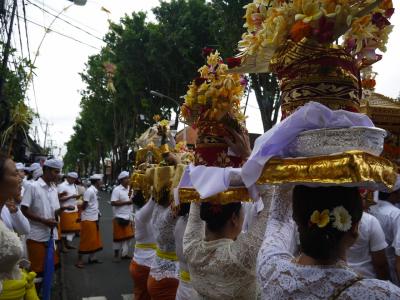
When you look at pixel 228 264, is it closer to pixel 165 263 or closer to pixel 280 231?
pixel 280 231

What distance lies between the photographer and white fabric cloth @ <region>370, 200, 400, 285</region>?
4.14 metres

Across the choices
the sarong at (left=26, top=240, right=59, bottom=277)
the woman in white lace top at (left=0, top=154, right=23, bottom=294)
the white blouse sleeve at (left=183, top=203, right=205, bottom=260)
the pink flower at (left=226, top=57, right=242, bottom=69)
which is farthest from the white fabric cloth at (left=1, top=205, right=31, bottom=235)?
the pink flower at (left=226, top=57, right=242, bottom=69)

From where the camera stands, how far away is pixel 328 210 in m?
1.67

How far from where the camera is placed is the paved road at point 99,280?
7804mm

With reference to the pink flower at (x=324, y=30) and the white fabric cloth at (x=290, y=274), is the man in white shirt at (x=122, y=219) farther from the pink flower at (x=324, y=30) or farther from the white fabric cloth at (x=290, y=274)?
the pink flower at (x=324, y=30)

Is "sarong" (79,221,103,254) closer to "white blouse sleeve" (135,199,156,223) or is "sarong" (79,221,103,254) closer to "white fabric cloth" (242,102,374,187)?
"white blouse sleeve" (135,199,156,223)

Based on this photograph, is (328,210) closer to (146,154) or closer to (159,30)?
(146,154)

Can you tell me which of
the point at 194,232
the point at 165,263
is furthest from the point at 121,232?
the point at 194,232

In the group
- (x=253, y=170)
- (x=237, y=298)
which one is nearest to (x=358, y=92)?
(x=253, y=170)

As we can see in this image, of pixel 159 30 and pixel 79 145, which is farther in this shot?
pixel 79 145

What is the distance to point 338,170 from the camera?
1.55 metres

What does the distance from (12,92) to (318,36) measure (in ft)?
47.3

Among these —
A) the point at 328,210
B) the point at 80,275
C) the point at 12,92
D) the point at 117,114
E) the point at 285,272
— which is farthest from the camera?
the point at 117,114

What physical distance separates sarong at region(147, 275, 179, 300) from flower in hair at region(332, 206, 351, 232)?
281cm
